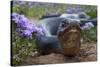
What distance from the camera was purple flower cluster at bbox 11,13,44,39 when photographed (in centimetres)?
235

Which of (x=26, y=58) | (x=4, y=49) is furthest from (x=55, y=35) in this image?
(x=4, y=49)

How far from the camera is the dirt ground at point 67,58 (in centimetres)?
243

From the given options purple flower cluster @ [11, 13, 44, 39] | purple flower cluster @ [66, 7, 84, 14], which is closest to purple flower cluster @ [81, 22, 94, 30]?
purple flower cluster @ [66, 7, 84, 14]

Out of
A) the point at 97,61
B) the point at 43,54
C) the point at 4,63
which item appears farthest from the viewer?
the point at 97,61

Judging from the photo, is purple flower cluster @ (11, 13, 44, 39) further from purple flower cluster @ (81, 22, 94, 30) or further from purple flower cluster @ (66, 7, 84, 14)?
purple flower cluster @ (81, 22, 94, 30)

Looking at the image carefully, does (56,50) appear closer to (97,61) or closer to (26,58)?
(26,58)

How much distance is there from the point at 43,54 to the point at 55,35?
29cm

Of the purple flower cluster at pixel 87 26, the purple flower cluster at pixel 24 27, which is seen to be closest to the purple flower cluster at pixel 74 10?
the purple flower cluster at pixel 87 26

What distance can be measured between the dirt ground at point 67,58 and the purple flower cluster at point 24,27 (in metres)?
0.30

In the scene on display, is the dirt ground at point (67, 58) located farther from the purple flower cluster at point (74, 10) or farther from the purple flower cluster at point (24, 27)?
the purple flower cluster at point (74, 10)

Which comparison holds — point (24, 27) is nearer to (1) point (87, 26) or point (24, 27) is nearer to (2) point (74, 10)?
(2) point (74, 10)

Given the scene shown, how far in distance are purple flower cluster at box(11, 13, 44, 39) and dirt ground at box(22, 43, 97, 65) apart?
0.97 ft

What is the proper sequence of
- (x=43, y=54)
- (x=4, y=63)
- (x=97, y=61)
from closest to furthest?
(x=4, y=63) → (x=43, y=54) → (x=97, y=61)

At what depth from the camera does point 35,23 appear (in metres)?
2.43
